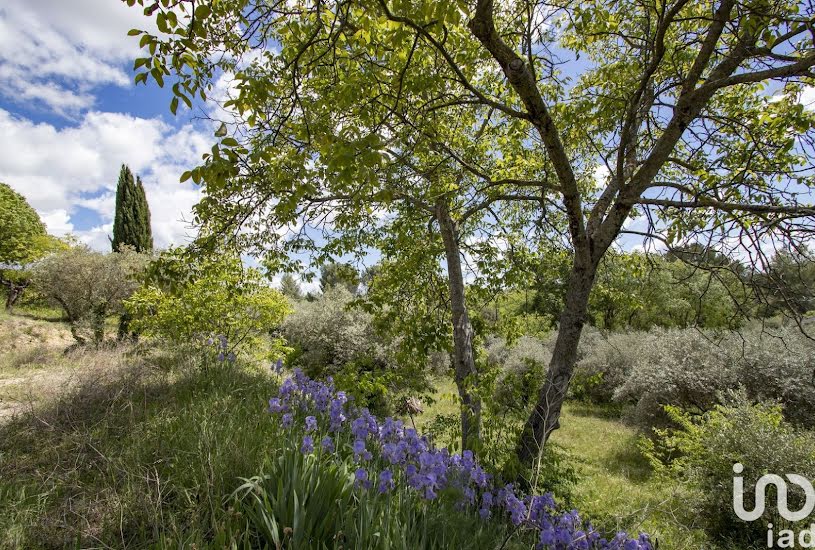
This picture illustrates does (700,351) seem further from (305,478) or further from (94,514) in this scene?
(94,514)

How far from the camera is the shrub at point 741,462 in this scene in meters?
4.79

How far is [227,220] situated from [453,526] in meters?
→ 3.79

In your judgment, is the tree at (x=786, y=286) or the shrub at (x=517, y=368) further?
the shrub at (x=517, y=368)

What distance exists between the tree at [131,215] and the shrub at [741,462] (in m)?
27.8

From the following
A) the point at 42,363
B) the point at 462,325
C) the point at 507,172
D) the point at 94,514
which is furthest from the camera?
the point at 42,363

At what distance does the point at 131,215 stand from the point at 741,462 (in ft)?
99.4

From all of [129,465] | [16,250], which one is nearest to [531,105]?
[129,465]

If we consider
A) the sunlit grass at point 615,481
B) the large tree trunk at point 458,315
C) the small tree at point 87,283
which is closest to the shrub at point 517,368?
the large tree trunk at point 458,315

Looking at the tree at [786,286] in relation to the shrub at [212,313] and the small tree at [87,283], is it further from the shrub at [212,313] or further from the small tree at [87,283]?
the small tree at [87,283]

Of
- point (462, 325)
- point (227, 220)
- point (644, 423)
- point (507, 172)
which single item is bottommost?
point (644, 423)

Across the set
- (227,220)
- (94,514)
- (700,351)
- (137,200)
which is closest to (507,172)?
(227,220)

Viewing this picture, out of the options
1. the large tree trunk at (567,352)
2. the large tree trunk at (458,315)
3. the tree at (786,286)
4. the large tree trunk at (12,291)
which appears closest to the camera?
the tree at (786,286)

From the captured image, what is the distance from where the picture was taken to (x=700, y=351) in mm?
9984

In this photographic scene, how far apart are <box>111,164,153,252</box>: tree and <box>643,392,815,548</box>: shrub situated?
2781cm
